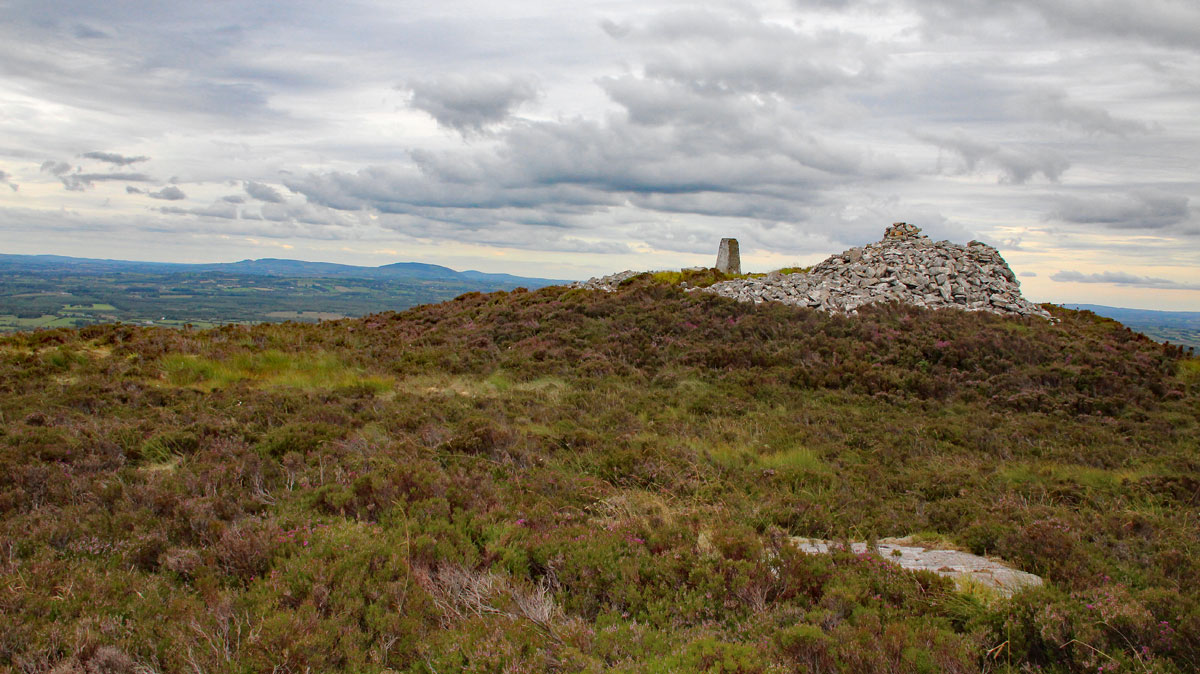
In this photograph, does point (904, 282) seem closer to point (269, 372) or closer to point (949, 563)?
point (949, 563)

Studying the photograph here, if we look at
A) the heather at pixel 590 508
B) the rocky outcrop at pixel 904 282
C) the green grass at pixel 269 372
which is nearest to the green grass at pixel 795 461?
the heather at pixel 590 508

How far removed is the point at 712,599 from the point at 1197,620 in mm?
3060

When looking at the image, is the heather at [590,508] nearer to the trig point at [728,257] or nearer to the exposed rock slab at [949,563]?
the exposed rock slab at [949,563]

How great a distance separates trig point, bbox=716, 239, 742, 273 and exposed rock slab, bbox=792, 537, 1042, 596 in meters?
24.5

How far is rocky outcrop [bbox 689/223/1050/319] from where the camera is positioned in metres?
20.3

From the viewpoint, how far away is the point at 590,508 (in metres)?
7.04

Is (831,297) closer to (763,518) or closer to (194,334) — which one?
(763,518)

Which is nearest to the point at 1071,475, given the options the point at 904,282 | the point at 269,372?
the point at 904,282

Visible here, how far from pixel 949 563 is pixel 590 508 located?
3573mm

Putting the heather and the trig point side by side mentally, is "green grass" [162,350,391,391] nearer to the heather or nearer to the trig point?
the heather

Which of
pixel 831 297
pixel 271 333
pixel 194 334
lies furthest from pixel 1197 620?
pixel 194 334

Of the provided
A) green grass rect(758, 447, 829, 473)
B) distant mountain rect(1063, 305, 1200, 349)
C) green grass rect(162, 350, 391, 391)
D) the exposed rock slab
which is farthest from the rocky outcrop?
the exposed rock slab

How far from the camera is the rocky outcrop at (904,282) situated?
66.7 feet

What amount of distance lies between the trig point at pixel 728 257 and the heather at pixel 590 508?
14532mm
